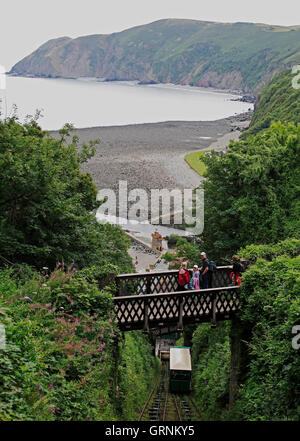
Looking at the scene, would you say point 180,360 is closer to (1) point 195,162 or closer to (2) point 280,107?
(1) point 195,162

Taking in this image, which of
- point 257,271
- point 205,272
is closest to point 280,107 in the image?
point 205,272

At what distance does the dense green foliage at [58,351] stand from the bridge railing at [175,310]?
2.74ft

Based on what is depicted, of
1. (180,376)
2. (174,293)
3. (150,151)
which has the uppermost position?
(150,151)

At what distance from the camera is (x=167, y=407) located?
2117 cm

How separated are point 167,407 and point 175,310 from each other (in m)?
8.56

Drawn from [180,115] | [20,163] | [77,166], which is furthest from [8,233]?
[180,115]

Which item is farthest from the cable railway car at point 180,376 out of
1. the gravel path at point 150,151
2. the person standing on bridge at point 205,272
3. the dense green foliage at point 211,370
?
the gravel path at point 150,151

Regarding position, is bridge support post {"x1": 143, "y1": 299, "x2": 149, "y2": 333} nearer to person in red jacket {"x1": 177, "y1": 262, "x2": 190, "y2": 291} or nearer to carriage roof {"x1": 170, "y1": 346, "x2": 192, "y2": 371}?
person in red jacket {"x1": 177, "y1": 262, "x2": 190, "y2": 291}

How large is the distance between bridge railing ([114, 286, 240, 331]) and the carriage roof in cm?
987

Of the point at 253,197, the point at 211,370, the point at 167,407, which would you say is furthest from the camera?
the point at 253,197

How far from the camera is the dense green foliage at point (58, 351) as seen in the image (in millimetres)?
8453

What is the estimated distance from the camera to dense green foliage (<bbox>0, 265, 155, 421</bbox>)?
8453 mm

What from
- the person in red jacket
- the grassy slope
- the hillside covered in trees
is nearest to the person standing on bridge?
the person in red jacket
